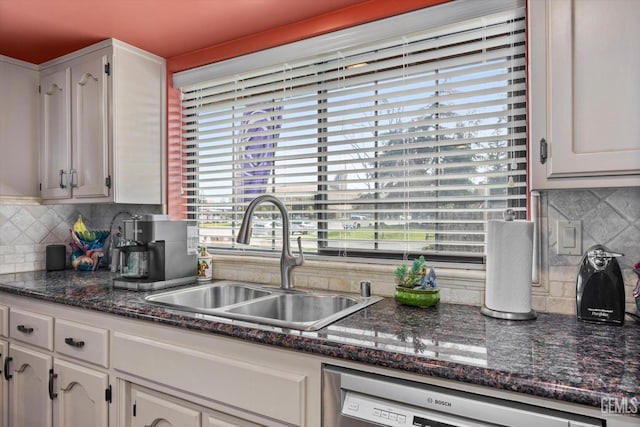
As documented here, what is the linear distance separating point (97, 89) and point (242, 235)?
1317 mm

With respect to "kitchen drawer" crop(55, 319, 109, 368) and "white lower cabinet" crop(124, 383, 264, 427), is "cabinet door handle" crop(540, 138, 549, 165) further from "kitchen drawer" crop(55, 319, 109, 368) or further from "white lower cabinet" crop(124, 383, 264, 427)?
"kitchen drawer" crop(55, 319, 109, 368)

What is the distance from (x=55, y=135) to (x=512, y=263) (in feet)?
8.68

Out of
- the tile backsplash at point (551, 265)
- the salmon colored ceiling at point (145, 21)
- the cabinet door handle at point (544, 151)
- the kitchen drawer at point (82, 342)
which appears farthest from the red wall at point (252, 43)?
the kitchen drawer at point (82, 342)

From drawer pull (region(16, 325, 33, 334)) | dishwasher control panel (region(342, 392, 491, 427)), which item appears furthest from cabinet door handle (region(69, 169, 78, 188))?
dishwasher control panel (region(342, 392, 491, 427))

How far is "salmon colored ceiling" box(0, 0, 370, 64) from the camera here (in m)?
1.85

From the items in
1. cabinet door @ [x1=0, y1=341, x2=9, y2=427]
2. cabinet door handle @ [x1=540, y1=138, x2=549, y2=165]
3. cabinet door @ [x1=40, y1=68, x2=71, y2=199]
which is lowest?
cabinet door @ [x1=0, y1=341, x2=9, y2=427]

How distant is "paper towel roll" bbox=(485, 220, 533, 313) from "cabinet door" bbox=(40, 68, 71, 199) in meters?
2.37

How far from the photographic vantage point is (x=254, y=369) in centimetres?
123

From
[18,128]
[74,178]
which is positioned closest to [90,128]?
[74,178]

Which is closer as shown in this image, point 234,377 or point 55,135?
point 234,377

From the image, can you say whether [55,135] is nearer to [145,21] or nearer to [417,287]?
[145,21]

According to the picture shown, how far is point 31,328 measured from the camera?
74.6 inches

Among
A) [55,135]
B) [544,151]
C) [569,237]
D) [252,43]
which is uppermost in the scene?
[252,43]

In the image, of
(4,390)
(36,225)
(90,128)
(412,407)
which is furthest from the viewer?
(36,225)
